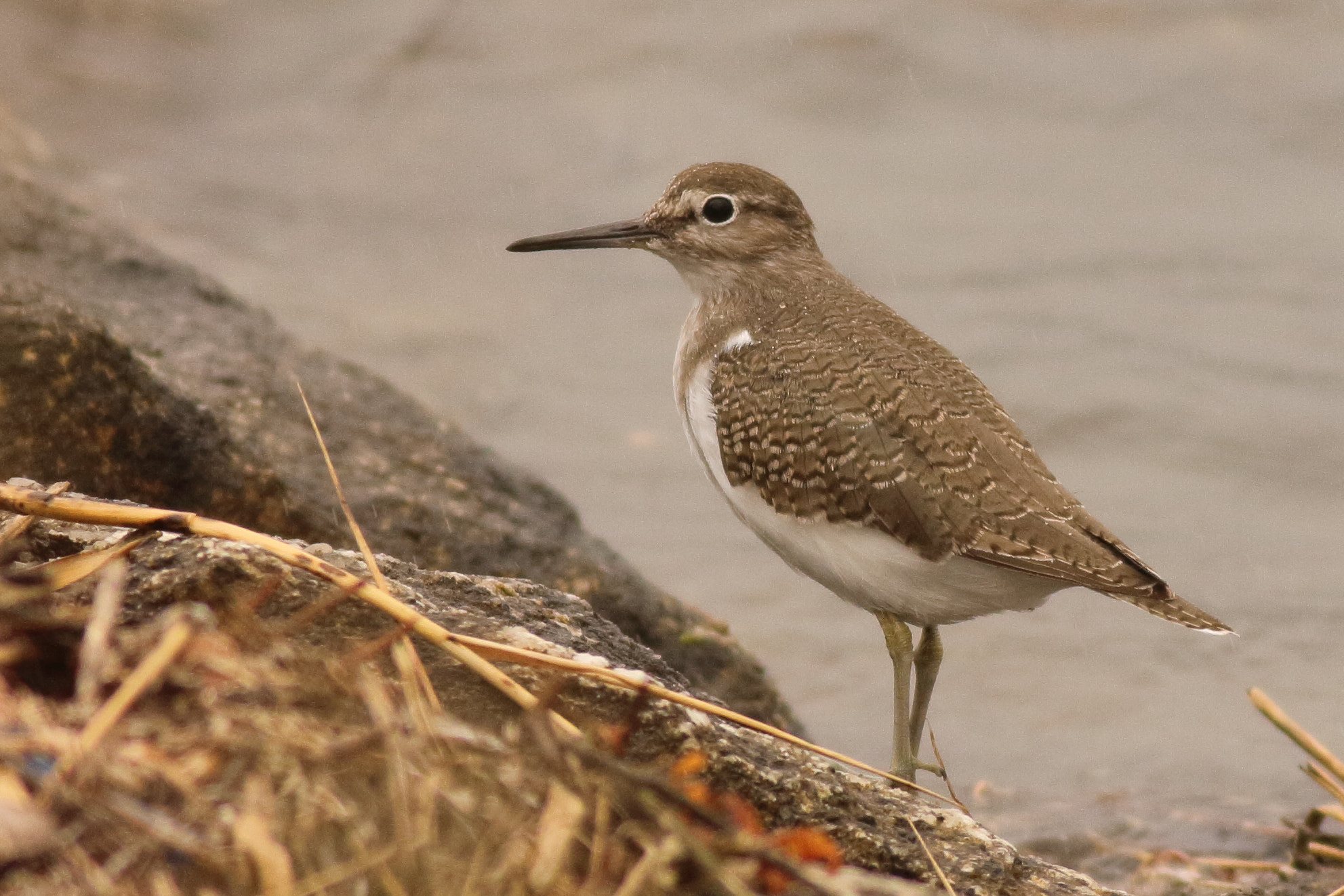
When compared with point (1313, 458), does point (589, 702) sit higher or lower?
lower

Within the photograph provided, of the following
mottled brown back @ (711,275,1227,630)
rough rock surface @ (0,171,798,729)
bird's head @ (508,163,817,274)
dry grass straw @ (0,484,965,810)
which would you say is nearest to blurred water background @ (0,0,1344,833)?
mottled brown back @ (711,275,1227,630)

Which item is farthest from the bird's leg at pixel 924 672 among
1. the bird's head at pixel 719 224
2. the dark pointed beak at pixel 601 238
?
the dark pointed beak at pixel 601 238

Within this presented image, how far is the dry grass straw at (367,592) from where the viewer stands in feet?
8.10

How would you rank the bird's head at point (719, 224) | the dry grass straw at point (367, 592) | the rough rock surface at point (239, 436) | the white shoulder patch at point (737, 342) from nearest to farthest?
the dry grass straw at point (367, 592)
the rough rock surface at point (239, 436)
the white shoulder patch at point (737, 342)
the bird's head at point (719, 224)

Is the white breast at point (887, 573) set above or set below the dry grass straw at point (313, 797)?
above

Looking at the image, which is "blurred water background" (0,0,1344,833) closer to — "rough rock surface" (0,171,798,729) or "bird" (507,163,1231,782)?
"bird" (507,163,1231,782)

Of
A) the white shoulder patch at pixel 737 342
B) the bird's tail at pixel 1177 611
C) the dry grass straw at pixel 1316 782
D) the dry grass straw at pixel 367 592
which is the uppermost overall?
the white shoulder patch at pixel 737 342

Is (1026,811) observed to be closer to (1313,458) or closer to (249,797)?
(1313,458)

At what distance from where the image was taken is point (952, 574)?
4.88m

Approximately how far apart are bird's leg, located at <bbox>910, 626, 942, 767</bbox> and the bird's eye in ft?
6.40

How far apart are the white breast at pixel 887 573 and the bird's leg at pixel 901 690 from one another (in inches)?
2.2

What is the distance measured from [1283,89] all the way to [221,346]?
980 centimetres

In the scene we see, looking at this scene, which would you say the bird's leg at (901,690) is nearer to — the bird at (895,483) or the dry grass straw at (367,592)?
the bird at (895,483)

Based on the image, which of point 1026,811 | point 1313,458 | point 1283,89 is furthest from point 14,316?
point 1283,89
